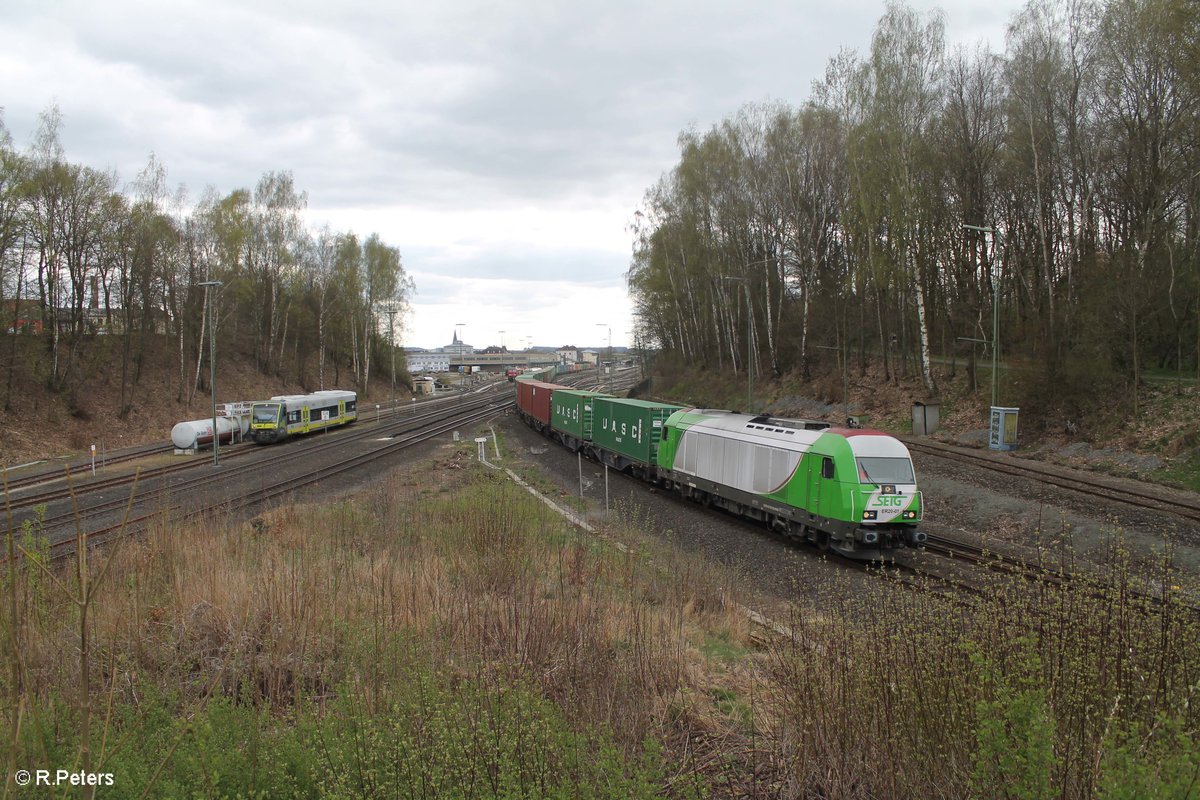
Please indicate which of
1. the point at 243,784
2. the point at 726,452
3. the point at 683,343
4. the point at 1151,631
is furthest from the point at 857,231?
the point at 243,784

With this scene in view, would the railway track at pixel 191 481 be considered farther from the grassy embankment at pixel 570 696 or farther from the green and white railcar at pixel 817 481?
the green and white railcar at pixel 817 481

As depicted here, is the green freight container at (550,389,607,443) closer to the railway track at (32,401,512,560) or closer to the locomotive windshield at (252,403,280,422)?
the railway track at (32,401,512,560)

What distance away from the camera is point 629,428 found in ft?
81.5

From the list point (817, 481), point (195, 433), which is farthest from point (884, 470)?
point (195, 433)

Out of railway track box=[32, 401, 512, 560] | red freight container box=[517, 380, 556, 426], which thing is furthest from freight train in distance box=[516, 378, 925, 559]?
red freight container box=[517, 380, 556, 426]

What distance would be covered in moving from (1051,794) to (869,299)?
36543 mm

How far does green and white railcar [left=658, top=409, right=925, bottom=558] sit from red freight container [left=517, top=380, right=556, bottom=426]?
18759 millimetres

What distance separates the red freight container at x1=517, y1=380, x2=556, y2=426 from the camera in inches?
1458

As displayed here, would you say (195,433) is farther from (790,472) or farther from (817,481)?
(817,481)

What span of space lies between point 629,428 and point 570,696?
2012 centimetres

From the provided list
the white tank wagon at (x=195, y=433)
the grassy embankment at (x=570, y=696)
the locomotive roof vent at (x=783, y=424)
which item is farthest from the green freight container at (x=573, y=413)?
the grassy embankment at (x=570, y=696)

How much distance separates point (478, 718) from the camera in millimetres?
4012

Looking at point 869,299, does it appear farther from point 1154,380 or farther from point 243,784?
point 243,784

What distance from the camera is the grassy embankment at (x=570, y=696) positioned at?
10.7ft
